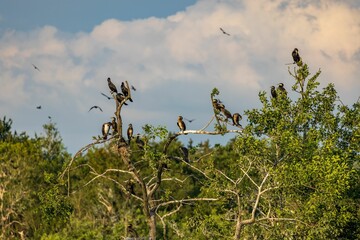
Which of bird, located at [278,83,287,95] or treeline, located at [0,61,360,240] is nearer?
treeline, located at [0,61,360,240]

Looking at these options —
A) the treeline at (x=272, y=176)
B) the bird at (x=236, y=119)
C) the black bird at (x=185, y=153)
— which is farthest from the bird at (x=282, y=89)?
the black bird at (x=185, y=153)

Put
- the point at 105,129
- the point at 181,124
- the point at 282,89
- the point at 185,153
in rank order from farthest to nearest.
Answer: the point at 282,89 < the point at 181,124 < the point at 185,153 < the point at 105,129

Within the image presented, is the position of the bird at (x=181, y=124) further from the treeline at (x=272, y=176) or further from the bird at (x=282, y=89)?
the bird at (x=282, y=89)

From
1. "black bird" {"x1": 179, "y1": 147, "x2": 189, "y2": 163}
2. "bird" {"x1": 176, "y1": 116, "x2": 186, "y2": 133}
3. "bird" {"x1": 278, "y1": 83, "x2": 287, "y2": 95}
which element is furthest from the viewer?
"bird" {"x1": 278, "y1": 83, "x2": 287, "y2": 95}

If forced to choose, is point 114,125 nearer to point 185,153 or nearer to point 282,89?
point 185,153

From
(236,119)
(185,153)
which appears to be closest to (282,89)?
(236,119)

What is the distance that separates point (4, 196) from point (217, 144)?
3833cm

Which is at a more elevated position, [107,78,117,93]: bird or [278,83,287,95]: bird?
[278,83,287,95]: bird

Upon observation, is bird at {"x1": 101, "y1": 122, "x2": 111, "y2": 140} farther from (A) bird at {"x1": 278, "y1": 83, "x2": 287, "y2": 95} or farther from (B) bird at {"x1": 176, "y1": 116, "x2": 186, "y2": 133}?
(A) bird at {"x1": 278, "y1": 83, "x2": 287, "y2": 95}

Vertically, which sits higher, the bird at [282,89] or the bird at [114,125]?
the bird at [282,89]

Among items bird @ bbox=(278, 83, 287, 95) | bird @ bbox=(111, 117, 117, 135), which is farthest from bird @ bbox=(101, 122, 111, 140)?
bird @ bbox=(278, 83, 287, 95)

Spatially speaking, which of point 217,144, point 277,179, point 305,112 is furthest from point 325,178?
point 305,112

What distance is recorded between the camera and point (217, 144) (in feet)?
92.5

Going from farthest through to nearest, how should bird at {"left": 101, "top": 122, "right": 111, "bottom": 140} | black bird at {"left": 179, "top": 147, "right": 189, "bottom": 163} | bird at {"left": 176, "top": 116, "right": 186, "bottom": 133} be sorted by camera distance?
bird at {"left": 176, "top": 116, "right": 186, "bottom": 133}
black bird at {"left": 179, "top": 147, "right": 189, "bottom": 163}
bird at {"left": 101, "top": 122, "right": 111, "bottom": 140}
